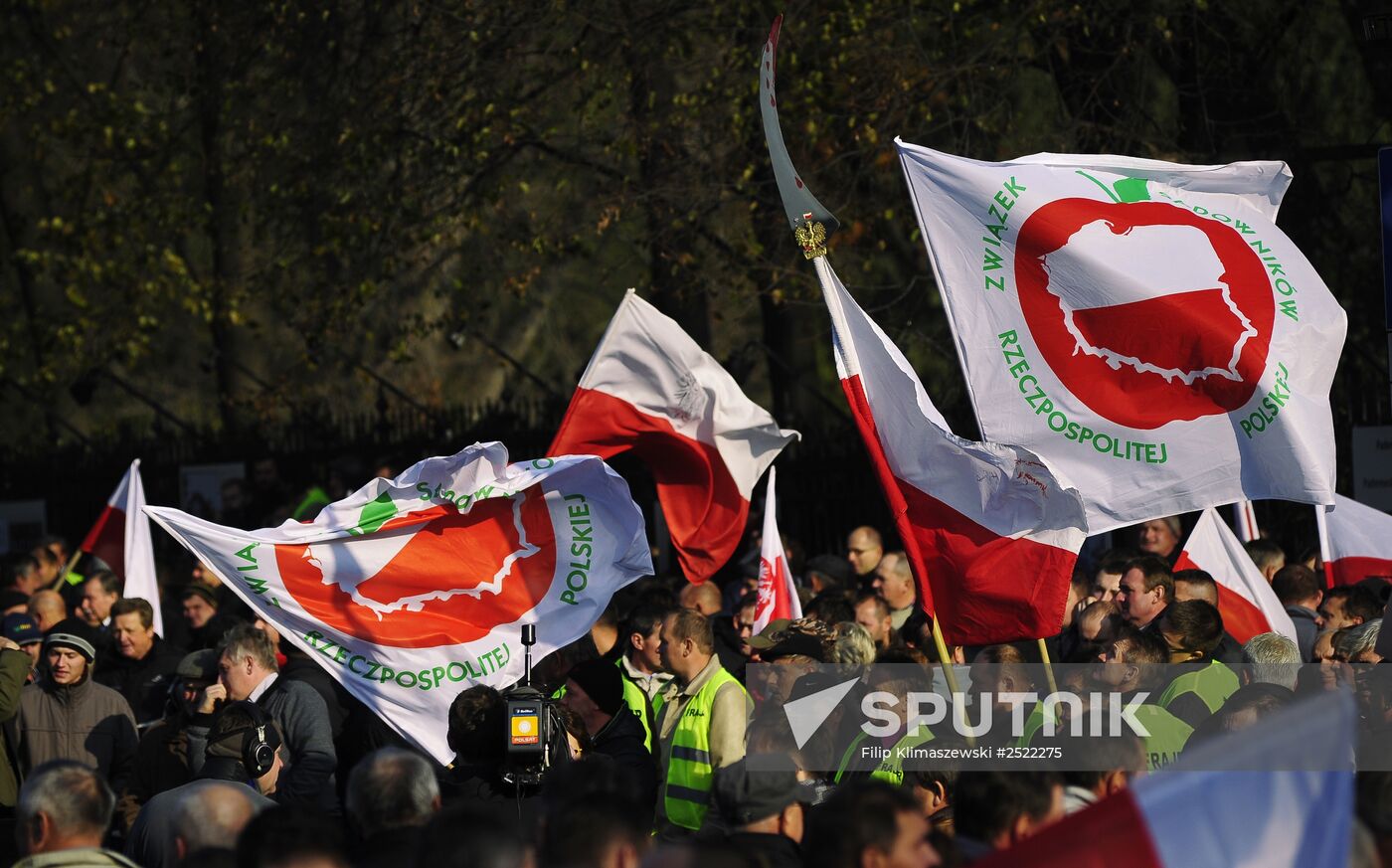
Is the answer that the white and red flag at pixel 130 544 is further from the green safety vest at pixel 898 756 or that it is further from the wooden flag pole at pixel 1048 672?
the wooden flag pole at pixel 1048 672

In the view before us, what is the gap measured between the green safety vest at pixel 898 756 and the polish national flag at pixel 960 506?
1.90ft

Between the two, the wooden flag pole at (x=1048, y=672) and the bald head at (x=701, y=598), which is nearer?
the wooden flag pole at (x=1048, y=672)

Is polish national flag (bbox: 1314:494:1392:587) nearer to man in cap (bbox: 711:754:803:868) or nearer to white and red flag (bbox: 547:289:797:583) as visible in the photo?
white and red flag (bbox: 547:289:797:583)

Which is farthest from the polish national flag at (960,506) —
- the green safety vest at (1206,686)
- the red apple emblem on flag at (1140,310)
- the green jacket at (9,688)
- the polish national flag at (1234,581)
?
the green jacket at (9,688)

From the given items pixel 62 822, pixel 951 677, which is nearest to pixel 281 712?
pixel 62 822

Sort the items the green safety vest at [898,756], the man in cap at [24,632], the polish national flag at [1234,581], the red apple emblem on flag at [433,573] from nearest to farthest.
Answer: the green safety vest at [898,756]
the red apple emblem on flag at [433,573]
the polish national flag at [1234,581]
the man in cap at [24,632]

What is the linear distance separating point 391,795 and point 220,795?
499 millimetres

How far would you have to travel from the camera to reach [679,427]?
9328mm

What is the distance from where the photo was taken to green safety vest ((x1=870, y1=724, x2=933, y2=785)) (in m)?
5.94

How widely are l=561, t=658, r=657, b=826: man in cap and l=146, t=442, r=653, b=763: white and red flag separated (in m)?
0.29

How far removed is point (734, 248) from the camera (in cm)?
1410

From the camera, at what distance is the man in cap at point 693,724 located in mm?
6273

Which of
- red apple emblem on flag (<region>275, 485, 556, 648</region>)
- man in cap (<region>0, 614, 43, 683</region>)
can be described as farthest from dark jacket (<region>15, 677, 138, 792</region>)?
red apple emblem on flag (<region>275, 485, 556, 648</region>)

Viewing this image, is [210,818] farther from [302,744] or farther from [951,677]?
[951,677]
